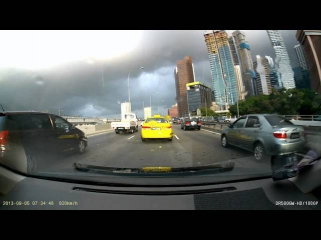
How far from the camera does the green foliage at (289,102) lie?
2.60m

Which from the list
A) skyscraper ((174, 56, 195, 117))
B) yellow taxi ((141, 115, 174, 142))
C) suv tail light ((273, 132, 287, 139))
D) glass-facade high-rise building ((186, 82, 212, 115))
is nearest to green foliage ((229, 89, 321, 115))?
suv tail light ((273, 132, 287, 139))

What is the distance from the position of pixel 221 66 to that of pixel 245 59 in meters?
0.38

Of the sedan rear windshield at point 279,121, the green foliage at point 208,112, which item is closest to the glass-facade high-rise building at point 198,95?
the green foliage at point 208,112

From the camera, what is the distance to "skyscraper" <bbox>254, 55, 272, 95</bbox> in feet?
9.08

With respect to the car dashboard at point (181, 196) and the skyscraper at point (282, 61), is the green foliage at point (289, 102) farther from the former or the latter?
the car dashboard at point (181, 196)

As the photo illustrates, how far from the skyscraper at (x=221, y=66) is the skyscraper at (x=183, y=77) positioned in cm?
36

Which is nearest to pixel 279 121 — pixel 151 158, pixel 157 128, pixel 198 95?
pixel 198 95

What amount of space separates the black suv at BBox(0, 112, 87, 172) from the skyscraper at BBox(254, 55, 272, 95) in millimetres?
3287

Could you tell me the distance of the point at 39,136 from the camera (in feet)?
9.78

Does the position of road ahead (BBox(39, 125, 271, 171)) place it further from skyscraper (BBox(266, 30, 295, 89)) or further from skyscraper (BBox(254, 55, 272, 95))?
skyscraper (BBox(266, 30, 295, 89))

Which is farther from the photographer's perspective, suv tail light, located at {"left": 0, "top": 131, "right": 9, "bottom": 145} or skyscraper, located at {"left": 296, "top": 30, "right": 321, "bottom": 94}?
suv tail light, located at {"left": 0, "top": 131, "right": 9, "bottom": 145}
